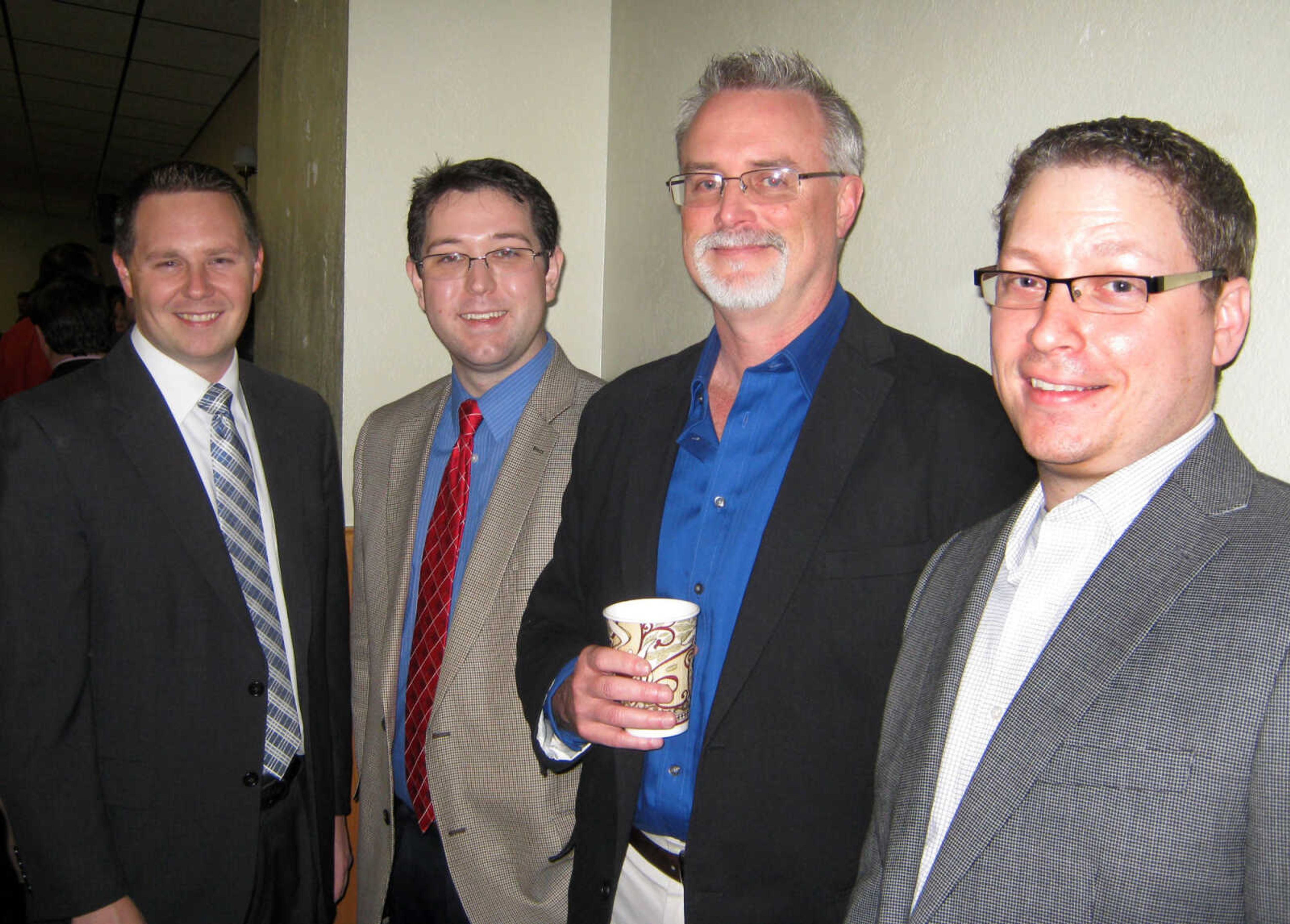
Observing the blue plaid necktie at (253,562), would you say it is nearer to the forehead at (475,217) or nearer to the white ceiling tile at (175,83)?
the forehead at (475,217)

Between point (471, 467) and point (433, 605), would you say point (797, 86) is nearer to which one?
point (471, 467)

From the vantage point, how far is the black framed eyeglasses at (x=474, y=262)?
1.88 metres

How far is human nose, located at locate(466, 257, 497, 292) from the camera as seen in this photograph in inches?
72.6

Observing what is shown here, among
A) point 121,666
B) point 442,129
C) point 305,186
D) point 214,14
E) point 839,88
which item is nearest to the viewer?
point 121,666

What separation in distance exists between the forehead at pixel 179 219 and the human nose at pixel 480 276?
49cm

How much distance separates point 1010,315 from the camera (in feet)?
3.09

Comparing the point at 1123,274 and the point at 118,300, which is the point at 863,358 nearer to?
the point at 1123,274

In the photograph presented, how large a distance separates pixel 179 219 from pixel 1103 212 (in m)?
1.67

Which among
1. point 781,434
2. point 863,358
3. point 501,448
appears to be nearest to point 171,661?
point 501,448

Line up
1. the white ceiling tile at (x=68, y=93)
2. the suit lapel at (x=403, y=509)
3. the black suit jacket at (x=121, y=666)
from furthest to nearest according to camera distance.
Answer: the white ceiling tile at (x=68, y=93), the suit lapel at (x=403, y=509), the black suit jacket at (x=121, y=666)

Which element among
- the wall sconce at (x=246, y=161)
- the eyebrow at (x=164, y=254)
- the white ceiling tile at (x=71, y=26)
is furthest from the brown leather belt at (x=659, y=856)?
the white ceiling tile at (x=71, y=26)

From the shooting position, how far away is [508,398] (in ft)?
6.20

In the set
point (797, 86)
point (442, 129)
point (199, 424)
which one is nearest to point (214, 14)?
point (442, 129)

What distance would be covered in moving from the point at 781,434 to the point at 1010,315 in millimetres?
430
